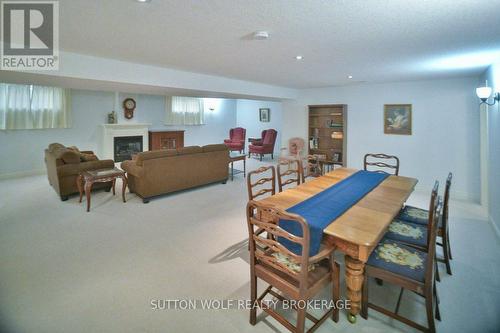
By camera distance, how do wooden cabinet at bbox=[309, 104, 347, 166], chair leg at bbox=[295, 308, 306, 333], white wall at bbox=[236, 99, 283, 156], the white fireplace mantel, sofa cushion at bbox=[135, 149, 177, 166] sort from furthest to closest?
white wall at bbox=[236, 99, 283, 156], the white fireplace mantel, wooden cabinet at bbox=[309, 104, 347, 166], sofa cushion at bbox=[135, 149, 177, 166], chair leg at bbox=[295, 308, 306, 333]

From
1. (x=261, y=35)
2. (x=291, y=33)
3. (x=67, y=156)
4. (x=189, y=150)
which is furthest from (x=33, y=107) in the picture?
(x=291, y=33)

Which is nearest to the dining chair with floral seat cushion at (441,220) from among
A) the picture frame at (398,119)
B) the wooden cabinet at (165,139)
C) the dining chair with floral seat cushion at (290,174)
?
the dining chair with floral seat cushion at (290,174)

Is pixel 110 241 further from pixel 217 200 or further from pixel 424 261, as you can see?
pixel 424 261

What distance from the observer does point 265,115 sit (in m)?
10.1

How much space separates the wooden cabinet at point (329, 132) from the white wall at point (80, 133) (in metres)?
4.55

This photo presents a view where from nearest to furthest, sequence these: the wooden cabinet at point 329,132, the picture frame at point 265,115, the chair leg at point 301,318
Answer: the chair leg at point 301,318
the wooden cabinet at point 329,132
the picture frame at point 265,115

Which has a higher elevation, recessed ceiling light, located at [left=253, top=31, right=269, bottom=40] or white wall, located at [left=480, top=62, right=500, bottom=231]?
recessed ceiling light, located at [left=253, top=31, right=269, bottom=40]

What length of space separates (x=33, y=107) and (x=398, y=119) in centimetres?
811

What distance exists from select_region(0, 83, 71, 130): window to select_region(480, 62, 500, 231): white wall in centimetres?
830

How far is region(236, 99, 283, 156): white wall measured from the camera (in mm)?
9859

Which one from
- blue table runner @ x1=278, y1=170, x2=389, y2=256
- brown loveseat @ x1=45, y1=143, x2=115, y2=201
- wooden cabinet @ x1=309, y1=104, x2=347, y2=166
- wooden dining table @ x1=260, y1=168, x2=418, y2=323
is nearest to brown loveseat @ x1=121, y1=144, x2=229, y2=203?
brown loveseat @ x1=45, y1=143, x2=115, y2=201

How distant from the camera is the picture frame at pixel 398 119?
5.28 metres

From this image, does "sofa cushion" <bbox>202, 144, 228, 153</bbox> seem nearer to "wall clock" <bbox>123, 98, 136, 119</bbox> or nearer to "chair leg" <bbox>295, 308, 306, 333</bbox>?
"wall clock" <bbox>123, 98, 136, 119</bbox>

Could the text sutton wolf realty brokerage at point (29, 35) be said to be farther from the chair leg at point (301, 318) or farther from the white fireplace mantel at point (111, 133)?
the white fireplace mantel at point (111, 133)
